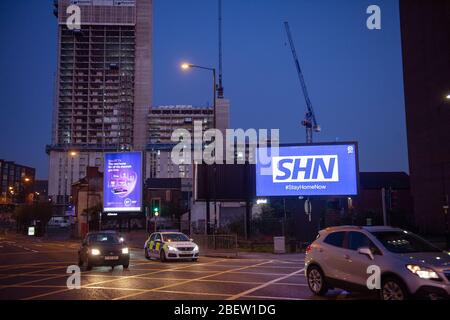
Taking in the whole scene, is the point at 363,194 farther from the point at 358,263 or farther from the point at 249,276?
the point at 358,263

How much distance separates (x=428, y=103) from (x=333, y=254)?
4963 centimetres

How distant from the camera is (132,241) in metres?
46.8

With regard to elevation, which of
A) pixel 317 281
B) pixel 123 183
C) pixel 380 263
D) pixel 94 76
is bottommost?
pixel 317 281

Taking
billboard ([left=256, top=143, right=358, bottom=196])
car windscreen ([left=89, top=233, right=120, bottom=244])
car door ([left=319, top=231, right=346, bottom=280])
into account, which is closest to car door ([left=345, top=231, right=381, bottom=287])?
car door ([left=319, top=231, right=346, bottom=280])

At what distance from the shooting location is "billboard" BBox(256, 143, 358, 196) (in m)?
31.5

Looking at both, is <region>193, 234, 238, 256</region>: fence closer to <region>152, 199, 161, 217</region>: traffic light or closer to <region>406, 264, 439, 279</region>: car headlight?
<region>152, 199, 161, 217</region>: traffic light

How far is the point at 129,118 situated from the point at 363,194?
9597cm

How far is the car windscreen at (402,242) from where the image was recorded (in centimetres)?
939

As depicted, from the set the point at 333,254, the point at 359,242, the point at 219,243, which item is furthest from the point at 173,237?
the point at 359,242

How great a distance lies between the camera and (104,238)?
20.1 metres

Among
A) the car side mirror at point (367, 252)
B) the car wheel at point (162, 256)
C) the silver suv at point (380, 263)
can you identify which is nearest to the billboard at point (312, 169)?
the car wheel at point (162, 256)

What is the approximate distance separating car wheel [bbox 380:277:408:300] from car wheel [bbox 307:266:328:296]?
2062mm

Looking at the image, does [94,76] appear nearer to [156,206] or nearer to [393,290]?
[156,206]
